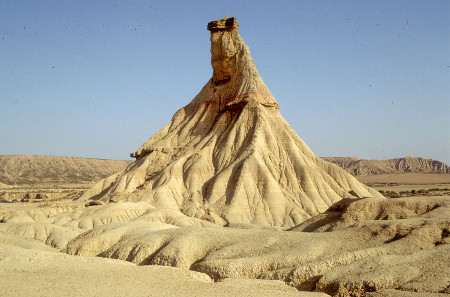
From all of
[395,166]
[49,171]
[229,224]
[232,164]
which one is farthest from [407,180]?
[49,171]

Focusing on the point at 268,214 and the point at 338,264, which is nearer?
the point at 338,264

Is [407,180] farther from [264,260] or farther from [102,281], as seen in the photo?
[102,281]

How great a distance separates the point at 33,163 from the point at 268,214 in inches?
4950

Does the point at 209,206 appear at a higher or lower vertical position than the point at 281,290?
lower

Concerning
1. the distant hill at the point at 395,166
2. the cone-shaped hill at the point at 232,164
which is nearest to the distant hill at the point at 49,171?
the cone-shaped hill at the point at 232,164

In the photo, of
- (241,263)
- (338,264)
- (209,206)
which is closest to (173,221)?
(209,206)

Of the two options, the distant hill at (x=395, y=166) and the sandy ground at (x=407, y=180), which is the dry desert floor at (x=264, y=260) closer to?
the sandy ground at (x=407, y=180)

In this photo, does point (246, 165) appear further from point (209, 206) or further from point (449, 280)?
point (449, 280)

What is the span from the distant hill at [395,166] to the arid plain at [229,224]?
12794 centimetres

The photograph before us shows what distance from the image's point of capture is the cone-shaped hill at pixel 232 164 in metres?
42.4

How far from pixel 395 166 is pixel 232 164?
15960 cm

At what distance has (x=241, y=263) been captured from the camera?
17578 millimetres

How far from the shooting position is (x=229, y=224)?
125 ft

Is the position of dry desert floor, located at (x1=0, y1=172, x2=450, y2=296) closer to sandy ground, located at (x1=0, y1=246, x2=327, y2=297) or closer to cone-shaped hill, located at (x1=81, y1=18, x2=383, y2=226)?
sandy ground, located at (x1=0, y1=246, x2=327, y2=297)
